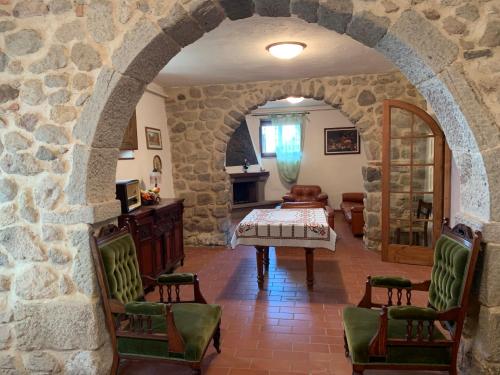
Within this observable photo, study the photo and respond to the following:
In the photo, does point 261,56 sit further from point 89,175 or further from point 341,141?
point 341,141

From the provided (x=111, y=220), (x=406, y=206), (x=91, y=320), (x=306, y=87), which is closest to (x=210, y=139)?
(x=306, y=87)

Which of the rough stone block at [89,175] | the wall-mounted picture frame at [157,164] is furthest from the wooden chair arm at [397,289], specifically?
the wall-mounted picture frame at [157,164]

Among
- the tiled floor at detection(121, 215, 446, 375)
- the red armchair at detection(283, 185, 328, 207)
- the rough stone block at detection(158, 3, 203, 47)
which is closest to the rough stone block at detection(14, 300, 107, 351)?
the tiled floor at detection(121, 215, 446, 375)

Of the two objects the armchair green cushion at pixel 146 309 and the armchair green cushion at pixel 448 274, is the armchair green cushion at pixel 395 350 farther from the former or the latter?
the armchair green cushion at pixel 146 309

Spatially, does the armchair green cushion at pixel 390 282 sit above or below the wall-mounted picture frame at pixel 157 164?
below

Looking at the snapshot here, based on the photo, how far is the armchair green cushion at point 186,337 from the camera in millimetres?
2045

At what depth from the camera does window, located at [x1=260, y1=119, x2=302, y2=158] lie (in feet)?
29.0

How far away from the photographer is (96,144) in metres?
2.16

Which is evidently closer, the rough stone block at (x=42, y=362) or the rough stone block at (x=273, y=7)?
the rough stone block at (x=273, y=7)

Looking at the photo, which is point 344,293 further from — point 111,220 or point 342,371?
point 111,220

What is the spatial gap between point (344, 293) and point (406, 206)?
1.72m

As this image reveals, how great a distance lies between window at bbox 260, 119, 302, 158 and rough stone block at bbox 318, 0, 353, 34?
267 inches

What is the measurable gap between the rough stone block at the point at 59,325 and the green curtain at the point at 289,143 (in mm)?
7106

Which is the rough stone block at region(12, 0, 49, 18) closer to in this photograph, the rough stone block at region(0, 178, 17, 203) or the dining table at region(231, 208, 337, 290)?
the rough stone block at region(0, 178, 17, 203)
